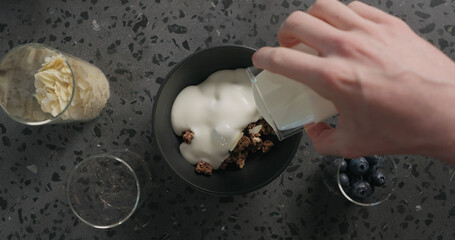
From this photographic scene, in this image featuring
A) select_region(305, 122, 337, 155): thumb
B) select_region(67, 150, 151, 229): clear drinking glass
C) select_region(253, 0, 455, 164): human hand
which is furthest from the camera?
select_region(67, 150, 151, 229): clear drinking glass

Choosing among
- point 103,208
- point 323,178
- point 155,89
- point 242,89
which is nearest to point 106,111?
point 155,89

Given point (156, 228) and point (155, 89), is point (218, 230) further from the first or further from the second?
point (155, 89)

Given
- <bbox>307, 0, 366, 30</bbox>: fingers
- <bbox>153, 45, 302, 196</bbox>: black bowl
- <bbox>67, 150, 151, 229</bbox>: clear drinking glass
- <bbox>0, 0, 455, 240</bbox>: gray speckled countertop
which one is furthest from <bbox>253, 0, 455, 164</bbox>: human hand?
<bbox>67, 150, 151, 229</bbox>: clear drinking glass

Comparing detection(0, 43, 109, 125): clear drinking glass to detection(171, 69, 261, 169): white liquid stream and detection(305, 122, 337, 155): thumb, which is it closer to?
detection(171, 69, 261, 169): white liquid stream

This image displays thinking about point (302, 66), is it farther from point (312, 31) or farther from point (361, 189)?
point (361, 189)

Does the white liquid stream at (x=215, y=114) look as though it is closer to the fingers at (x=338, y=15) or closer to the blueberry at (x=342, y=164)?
the blueberry at (x=342, y=164)
